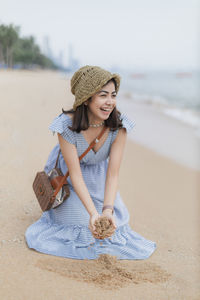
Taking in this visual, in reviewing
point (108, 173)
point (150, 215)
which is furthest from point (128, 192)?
point (108, 173)

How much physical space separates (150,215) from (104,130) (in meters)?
1.26

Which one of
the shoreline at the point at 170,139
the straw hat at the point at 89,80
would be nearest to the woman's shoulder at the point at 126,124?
the straw hat at the point at 89,80

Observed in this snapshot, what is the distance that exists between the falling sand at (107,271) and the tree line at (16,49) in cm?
220

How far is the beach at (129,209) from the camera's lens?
209cm

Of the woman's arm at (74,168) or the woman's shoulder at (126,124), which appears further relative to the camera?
the woman's shoulder at (126,124)

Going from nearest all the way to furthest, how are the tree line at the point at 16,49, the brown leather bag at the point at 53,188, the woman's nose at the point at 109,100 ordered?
the woman's nose at the point at 109,100 < the brown leather bag at the point at 53,188 < the tree line at the point at 16,49

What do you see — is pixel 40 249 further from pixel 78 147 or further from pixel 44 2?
pixel 44 2

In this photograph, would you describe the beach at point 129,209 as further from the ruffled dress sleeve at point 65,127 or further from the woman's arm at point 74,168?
the ruffled dress sleeve at point 65,127

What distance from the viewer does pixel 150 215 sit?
3508 mm

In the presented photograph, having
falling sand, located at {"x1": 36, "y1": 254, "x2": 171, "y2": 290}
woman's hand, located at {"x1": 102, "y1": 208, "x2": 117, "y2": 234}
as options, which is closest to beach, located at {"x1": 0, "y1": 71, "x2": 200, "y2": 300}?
falling sand, located at {"x1": 36, "y1": 254, "x2": 171, "y2": 290}

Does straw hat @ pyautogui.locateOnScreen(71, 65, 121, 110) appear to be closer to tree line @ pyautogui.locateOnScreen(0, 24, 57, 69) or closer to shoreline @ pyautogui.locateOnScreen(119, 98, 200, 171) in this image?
tree line @ pyautogui.locateOnScreen(0, 24, 57, 69)

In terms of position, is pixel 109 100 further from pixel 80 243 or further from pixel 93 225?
pixel 80 243

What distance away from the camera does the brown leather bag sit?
8.50 feet

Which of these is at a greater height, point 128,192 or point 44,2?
point 44,2
